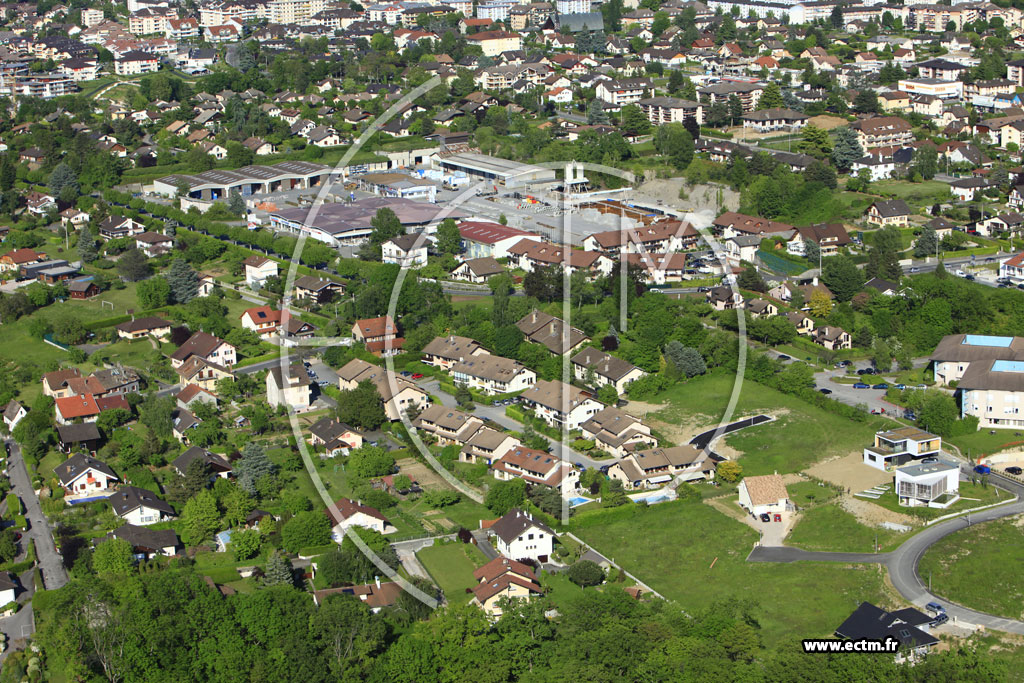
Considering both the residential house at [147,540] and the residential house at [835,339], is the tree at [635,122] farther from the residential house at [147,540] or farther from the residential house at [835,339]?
the residential house at [147,540]

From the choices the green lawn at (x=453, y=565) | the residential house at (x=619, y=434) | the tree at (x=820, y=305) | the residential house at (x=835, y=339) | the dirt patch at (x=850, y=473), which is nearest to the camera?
the green lawn at (x=453, y=565)

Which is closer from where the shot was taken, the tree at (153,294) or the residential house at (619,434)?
the residential house at (619,434)

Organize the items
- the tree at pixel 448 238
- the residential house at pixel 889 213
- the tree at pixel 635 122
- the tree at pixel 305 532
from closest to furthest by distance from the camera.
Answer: the tree at pixel 305 532
the tree at pixel 448 238
the residential house at pixel 889 213
the tree at pixel 635 122

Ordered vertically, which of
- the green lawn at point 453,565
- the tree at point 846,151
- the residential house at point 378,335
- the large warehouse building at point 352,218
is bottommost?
the green lawn at point 453,565

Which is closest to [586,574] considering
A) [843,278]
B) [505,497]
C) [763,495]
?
[505,497]

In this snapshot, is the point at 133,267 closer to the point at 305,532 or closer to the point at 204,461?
the point at 204,461

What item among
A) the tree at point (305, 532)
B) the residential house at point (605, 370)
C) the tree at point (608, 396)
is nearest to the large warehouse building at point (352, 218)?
the residential house at point (605, 370)

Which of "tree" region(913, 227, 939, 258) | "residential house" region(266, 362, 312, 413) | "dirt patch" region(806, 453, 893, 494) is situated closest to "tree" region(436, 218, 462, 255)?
"residential house" region(266, 362, 312, 413)
